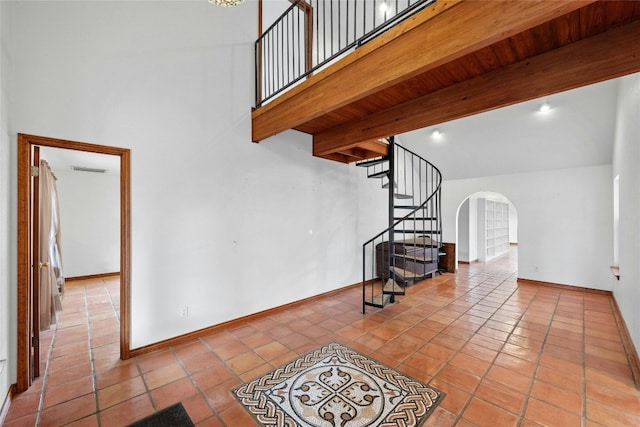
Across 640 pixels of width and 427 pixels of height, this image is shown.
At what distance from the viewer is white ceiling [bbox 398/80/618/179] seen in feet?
13.3

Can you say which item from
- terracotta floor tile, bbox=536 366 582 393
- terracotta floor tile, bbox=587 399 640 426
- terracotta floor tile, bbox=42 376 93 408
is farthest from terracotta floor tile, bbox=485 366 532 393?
terracotta floor tile, bbox=42 376 93 408

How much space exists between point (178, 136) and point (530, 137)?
19.0 ft

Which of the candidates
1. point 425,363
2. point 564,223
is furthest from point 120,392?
point 564,223

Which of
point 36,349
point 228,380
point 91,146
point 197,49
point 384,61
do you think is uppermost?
point 197,49

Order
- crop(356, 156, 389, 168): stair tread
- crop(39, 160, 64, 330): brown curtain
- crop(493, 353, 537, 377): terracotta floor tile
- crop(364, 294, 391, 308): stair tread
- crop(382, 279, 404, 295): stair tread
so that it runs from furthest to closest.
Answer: crop(356, 156, 389, 168): stair tread, crop(382, 279, 404, 295): stair tread, crop(364, 294, 391, 308): stair tread, crop(39, 160, 64, 330): brown curtain, crop(493, 353, 537, 377): terracotta floor tile

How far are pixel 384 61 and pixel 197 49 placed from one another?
2.33m

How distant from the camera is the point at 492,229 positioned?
893 centimetres

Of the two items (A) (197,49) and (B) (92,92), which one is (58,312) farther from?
(A) (197,49)

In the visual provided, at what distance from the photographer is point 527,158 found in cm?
523

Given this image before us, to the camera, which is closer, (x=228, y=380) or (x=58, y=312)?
(x=228, y=380)

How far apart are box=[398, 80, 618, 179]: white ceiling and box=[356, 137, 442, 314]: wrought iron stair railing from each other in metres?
0.64

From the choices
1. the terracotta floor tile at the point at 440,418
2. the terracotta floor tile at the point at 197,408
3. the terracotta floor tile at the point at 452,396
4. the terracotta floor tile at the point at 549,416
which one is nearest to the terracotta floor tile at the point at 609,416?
the terracotta floor tile at the point at 549,416

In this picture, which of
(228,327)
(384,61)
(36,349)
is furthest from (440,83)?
(36,349)

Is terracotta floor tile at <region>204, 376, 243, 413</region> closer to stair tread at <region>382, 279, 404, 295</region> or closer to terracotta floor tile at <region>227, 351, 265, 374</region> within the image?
terracotta floor tile at <region>227, 351, 265, 374</region>
